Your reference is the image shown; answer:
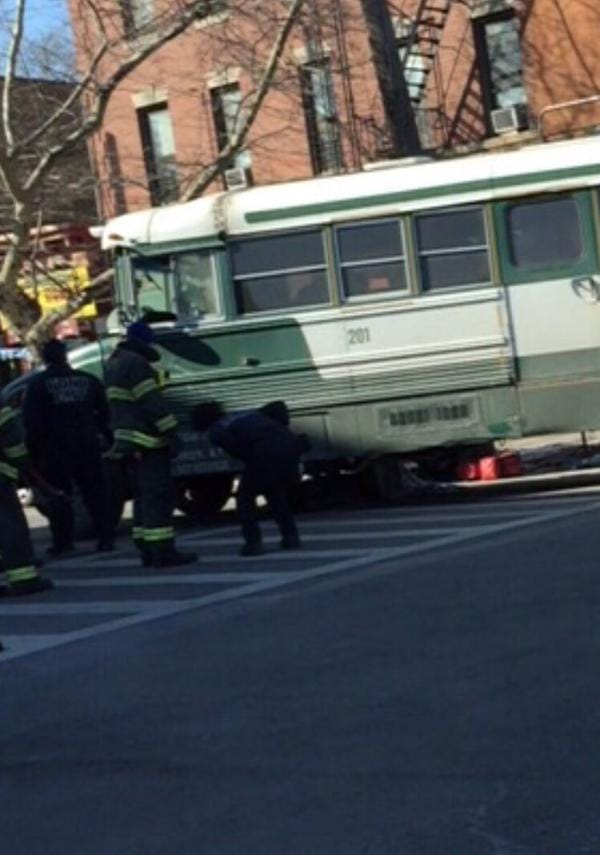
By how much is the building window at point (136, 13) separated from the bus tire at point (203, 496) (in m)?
9.61

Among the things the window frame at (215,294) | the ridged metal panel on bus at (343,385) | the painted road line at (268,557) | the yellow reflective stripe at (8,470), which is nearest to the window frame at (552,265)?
the ridged metal panel on bus at (343,385)

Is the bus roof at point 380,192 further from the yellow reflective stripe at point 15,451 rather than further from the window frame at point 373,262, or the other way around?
the yellow reflective stripe at point 15,451

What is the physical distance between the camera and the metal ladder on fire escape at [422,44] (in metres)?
25.6

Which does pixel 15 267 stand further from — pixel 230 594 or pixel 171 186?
pixel 230 594

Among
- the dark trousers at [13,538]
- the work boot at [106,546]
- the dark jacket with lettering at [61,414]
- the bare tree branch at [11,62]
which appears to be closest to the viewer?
the dark trousers at [13,538]

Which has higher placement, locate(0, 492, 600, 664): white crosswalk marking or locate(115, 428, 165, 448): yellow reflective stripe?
locate(115, 428, 165, 448): yellow reflective stripe

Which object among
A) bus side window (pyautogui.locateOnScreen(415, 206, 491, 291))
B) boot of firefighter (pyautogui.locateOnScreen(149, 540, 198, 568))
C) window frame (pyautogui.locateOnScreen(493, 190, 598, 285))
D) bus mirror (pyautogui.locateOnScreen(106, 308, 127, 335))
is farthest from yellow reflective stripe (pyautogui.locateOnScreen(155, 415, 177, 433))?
window frame (pyautogui.locateOnScreen(493, 190, 598, 285))

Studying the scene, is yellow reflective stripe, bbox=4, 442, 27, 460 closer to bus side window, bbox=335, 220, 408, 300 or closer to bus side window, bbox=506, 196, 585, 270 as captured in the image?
bus side window, bbox=335, 220, 408, 300

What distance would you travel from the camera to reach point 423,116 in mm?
26312

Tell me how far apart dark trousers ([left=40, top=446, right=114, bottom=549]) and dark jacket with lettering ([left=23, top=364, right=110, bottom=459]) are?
52mm

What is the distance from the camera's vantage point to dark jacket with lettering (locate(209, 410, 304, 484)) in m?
13.1

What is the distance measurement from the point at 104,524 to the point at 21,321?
11.1 metres

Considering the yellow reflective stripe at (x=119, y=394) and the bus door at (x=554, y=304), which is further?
the bus door at (x=554, y=304)

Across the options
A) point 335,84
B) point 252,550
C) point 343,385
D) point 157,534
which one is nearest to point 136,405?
point 157,534
